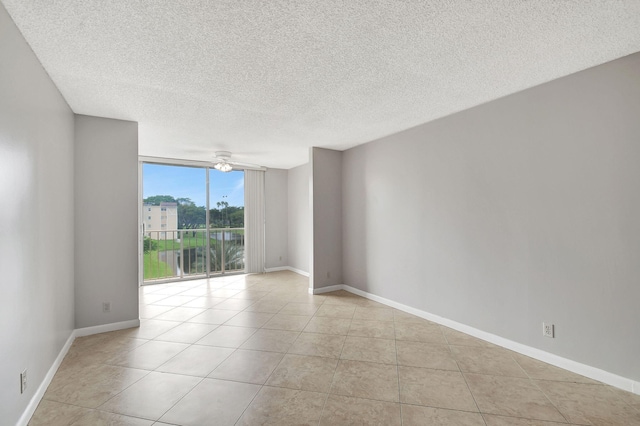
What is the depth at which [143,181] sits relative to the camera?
17.4 feet

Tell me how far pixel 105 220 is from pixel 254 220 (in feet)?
11.0

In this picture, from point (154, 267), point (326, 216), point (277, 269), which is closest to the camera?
point (326, 216)

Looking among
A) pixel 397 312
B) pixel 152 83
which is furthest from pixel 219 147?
pixel 397 312

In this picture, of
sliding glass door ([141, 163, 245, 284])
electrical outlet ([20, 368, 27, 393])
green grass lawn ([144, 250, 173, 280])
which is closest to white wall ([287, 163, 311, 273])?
sliding glass door ([141, 163, 245, 284])

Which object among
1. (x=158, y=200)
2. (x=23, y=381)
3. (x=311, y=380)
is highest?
(x=158, y=200)

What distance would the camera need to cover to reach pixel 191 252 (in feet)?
19.7

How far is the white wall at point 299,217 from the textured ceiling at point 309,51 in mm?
3095

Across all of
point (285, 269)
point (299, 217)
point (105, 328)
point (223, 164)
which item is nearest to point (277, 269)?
point (285, 269)

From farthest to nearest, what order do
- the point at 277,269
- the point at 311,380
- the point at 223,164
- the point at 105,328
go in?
the point at 277,269
the point at 223,164
the point at 105,328
the point at 311,380

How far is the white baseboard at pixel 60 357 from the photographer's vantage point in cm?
178

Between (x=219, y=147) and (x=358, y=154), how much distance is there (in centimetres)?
238

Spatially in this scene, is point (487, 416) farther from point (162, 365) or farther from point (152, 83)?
point (152, 83)

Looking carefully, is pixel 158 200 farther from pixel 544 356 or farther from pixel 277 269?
pixel 544 356

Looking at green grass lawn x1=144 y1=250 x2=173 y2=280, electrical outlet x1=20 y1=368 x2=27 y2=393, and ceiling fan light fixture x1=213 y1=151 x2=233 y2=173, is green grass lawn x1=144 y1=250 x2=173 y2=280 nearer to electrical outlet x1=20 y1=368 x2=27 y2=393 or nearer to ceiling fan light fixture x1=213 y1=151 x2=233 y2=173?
ceiling fan light fixture x1=213 y1=151 x2=233 y2=173
